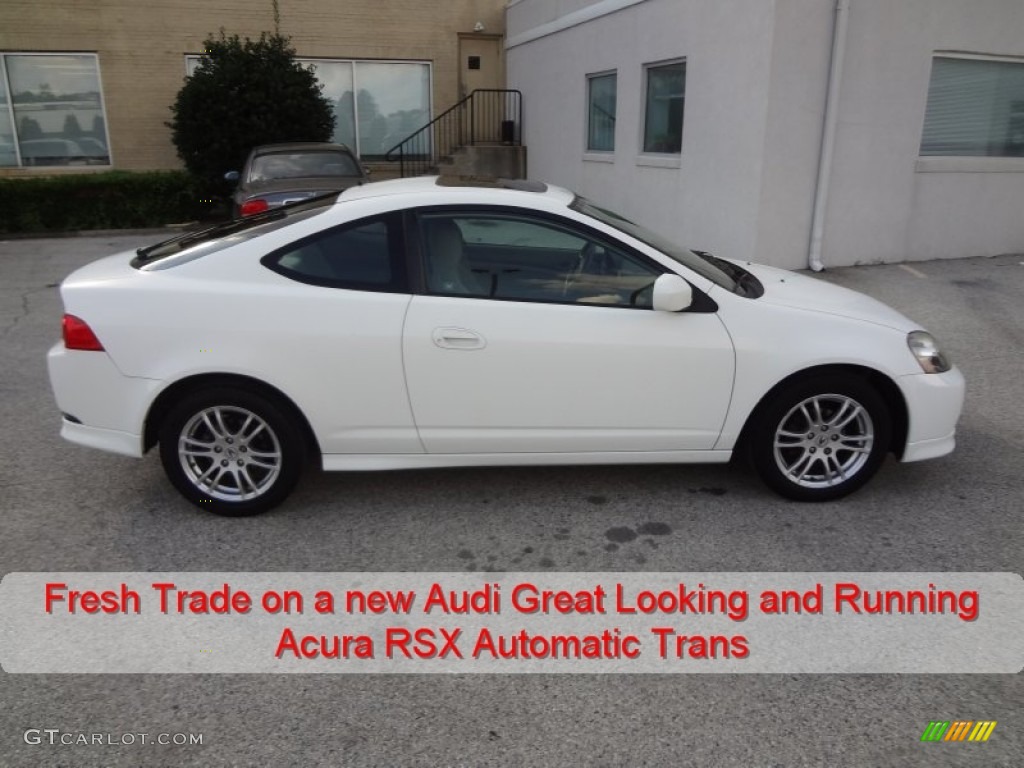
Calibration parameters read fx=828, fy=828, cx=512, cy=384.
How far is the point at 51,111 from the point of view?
16.3m

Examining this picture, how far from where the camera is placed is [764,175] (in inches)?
351

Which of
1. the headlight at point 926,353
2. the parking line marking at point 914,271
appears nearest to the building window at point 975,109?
the parking line marking at point 914,271

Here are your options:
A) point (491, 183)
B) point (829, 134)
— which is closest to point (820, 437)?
point (491, 183)

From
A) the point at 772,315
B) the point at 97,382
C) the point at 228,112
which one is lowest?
the point at 97,382

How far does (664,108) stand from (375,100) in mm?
8488

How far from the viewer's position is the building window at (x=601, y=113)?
505 inches

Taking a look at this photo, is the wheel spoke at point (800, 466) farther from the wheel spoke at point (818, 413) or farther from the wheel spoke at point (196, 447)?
the wheel spoke at point (196, 447)

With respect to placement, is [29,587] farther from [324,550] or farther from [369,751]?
[369,751]

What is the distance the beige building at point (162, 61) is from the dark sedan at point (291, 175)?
22.1ft

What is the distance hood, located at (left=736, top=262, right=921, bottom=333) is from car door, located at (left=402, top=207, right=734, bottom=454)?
0.51 metres

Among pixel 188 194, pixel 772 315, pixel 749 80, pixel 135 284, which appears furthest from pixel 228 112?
pixel 772 315

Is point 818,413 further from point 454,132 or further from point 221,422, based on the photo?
point 454,132

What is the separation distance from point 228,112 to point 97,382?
40.4ft

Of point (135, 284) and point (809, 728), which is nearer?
point (809, 728)
